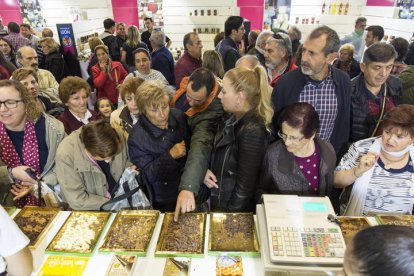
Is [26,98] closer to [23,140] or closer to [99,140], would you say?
[23,140]

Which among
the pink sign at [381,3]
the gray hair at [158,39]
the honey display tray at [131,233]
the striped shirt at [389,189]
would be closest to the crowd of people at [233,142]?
the striped shirt at [389,189]

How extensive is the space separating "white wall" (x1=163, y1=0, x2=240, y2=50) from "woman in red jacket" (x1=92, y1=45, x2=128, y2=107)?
4.31 metres

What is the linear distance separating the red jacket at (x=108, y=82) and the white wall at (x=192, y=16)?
4.36 m

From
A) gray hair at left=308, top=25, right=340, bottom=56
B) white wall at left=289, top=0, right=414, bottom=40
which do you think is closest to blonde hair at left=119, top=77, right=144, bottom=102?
gray hair at left=308, top=25, right=340, bottom=56

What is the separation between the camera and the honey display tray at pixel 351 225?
1408mm

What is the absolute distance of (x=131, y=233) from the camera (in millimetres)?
1462

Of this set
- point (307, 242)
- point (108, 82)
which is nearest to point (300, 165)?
Result: point (307, 242)

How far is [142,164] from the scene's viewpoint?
6.30ft

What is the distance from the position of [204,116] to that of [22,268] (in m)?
1.37

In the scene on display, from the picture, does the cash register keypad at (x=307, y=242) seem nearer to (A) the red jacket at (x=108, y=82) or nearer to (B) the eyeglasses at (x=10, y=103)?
(B) the eyeglasses at (x=10, y=103)

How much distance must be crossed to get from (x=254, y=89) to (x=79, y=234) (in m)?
1.26

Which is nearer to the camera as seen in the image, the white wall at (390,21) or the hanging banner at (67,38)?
the hanging banner at (67,38)

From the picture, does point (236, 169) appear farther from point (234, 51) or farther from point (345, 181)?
point (234, 51)

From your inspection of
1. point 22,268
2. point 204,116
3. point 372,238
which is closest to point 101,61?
point 204,116
